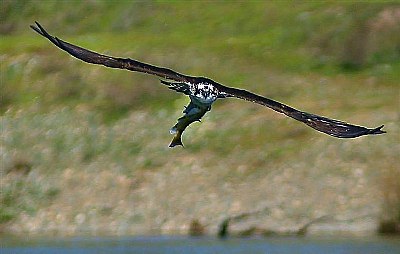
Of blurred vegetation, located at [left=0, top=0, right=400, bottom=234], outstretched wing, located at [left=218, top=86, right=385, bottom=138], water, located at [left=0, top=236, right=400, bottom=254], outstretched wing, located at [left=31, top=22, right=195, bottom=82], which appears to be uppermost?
blurred vegetation, located at [left=0, top=0, right=400, bottom=234]

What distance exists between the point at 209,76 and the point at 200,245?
785 inches

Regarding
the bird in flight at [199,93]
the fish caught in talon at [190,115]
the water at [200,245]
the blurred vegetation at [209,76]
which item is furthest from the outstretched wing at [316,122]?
the blurred vegetation at [209,76]

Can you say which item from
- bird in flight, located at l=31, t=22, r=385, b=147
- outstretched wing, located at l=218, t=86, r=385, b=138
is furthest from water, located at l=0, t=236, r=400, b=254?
bird in flight, located at l=31, t=22, r=385, b=147

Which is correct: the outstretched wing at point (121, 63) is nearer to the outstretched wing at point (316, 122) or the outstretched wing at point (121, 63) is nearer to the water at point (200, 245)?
the outstretched wing at point (316, 122)

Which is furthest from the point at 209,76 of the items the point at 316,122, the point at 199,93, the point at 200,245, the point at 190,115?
the point at 199,93

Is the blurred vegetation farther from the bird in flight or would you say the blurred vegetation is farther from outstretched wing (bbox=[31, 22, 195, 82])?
outstretched wing (bbox=[31, 22, 195, 82])

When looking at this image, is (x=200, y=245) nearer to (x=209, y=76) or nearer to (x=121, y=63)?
(x=209, y=76)

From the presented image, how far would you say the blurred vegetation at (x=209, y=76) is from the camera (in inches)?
2751

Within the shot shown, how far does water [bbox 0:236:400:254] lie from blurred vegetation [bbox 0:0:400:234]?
225 inches

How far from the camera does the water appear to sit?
5428cm

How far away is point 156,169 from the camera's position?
69438mm

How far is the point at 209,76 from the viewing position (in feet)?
251

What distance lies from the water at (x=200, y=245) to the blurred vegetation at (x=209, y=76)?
18.7ft

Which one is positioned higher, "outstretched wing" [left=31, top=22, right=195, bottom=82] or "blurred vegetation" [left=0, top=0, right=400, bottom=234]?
→ "blurred vegetation" [left=0, top=0, right=400, bottom=234]
